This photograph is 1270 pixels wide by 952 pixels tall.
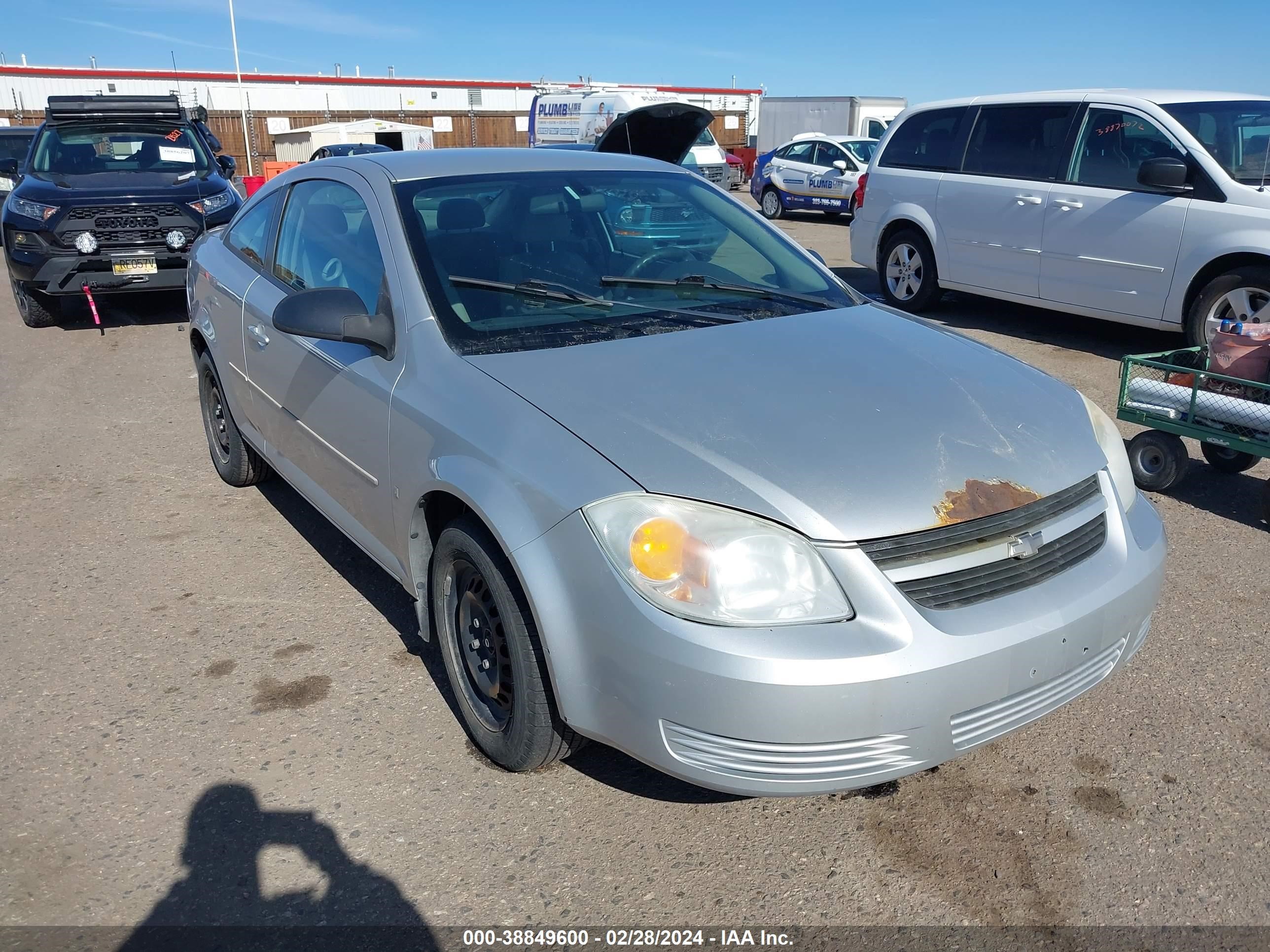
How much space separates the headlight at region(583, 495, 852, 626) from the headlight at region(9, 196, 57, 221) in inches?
340

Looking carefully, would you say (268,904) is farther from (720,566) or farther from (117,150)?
(117,150)

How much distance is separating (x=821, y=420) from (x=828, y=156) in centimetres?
1727

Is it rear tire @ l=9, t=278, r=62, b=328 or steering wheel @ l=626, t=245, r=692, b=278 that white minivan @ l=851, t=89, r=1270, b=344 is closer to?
steering wheel @ l=626, t=245, r=692, b=278

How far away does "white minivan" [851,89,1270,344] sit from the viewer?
22.5ft

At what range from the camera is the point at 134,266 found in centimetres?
909

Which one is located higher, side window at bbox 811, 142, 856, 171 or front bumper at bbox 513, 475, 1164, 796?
side window at bbox 811, 142, 856, 171

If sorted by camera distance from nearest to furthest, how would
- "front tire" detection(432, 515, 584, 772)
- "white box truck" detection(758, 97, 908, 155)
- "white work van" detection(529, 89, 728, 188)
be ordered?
"front tire" detection(432, 515, 584, 772), "white work van" detection(529, 89, 728, 188), "white box truck" detection(758, 97, 908, 155)

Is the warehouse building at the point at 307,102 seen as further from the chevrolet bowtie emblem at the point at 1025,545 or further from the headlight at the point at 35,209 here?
the chevrolet bowtie emblem at the point at 1025,545

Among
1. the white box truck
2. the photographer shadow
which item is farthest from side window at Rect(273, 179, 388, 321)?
the white box truck

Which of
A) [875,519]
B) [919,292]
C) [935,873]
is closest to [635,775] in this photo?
[935,873]

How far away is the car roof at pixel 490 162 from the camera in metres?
3.54

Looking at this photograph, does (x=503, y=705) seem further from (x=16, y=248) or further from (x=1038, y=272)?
(x=16, y=248)

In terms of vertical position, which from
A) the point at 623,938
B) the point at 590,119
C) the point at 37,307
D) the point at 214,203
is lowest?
the point at 623,938

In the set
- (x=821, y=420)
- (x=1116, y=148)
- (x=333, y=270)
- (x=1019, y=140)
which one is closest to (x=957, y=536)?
(x=821, y=420)
